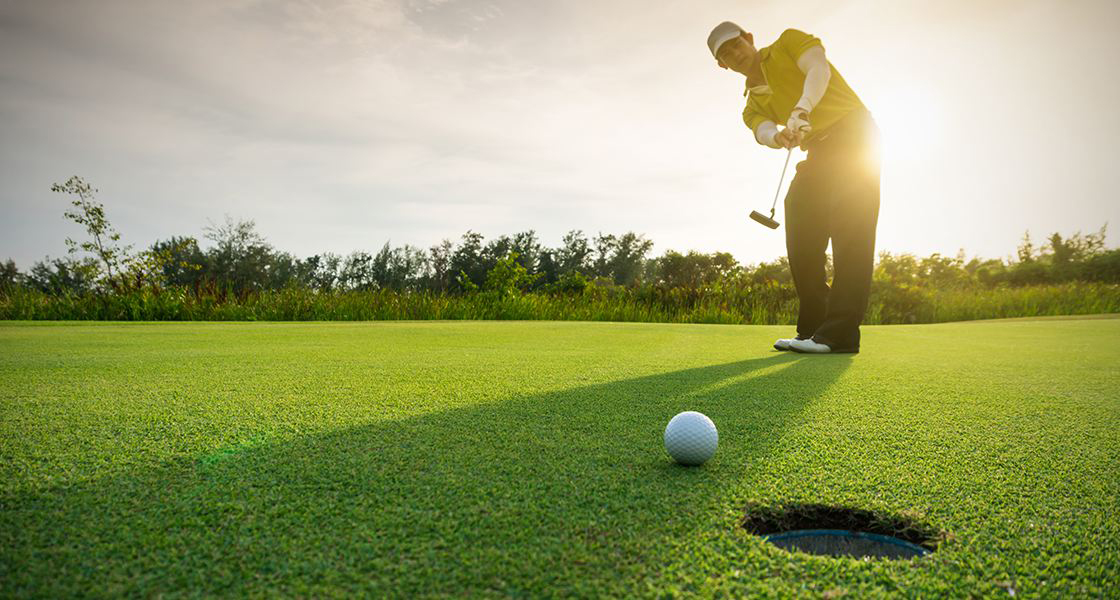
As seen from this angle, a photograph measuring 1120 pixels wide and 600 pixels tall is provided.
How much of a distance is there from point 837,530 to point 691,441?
0.40 meters

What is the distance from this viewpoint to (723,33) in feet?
15.6

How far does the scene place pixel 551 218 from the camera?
52.8 metres

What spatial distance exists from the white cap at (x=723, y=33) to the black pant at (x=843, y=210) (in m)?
1.13

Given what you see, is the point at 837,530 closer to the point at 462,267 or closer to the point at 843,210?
the point at 843,210

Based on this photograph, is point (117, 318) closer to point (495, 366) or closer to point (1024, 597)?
point (495, 366)

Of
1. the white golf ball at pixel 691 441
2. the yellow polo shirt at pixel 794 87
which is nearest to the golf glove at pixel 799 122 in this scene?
the yellow polo shirt at pixel 794 87

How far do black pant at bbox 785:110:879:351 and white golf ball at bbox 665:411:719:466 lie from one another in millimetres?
3430

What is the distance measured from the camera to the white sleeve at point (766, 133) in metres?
4.65

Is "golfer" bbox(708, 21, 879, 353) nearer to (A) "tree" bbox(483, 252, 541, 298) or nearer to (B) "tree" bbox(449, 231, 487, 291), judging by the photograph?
(A) "tree" bbox(483, 252, 541, 298)

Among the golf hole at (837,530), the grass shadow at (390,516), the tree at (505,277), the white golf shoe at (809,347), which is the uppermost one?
the tree at (505,277)

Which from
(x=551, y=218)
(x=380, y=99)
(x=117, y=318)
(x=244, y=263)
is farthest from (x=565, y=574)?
(x=244, y=263)

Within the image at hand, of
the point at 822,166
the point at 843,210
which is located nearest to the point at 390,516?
the point at 843,210

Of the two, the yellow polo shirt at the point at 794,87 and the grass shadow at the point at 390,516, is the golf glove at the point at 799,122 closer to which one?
the yellow polo shirt at the point at 794,87

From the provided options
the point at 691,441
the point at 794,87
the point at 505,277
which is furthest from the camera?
the point at 505,277
